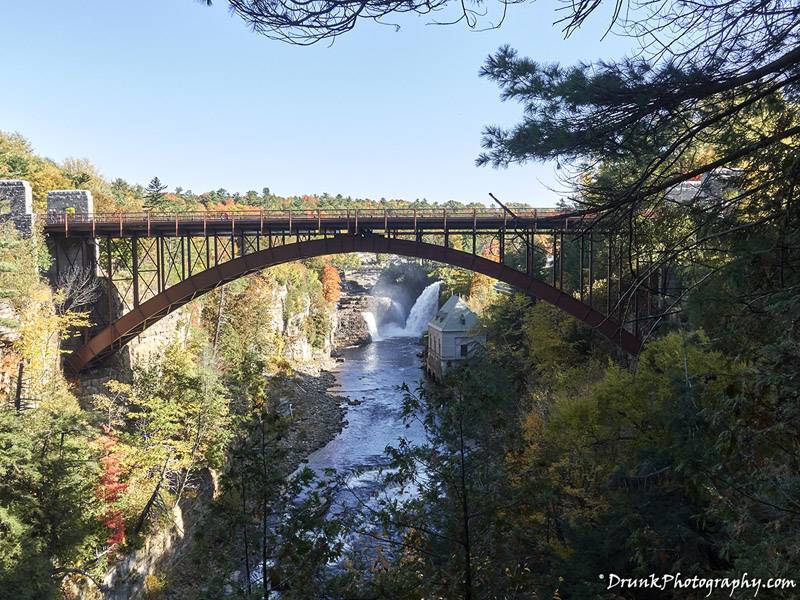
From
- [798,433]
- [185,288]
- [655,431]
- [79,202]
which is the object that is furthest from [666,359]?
[79,202]

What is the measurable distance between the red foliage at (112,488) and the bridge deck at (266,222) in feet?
25.5

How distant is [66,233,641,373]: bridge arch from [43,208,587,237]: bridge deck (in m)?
0.65

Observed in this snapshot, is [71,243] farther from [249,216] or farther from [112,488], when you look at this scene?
[112,488]

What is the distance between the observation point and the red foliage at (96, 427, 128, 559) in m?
13.3

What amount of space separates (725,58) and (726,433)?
3246mm

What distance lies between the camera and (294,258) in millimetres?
21062

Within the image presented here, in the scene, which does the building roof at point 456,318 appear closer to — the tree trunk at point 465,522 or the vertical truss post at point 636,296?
the vertical truss post at point 636,296

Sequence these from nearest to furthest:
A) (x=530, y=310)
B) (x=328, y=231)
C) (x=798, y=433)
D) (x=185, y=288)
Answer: (x=798, y=433)
(x=185, y=288)
(x=328, y=231)
(x=530, y=310)

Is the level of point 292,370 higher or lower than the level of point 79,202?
lower

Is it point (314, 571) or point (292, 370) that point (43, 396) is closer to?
point (314, 571)

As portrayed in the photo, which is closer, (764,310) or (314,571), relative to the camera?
(764,310)

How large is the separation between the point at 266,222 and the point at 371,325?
122 ft

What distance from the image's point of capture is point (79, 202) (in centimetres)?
2108

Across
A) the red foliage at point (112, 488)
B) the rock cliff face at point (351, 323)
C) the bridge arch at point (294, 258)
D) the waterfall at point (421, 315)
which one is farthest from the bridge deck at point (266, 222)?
the waterfall at point (421, 315)
